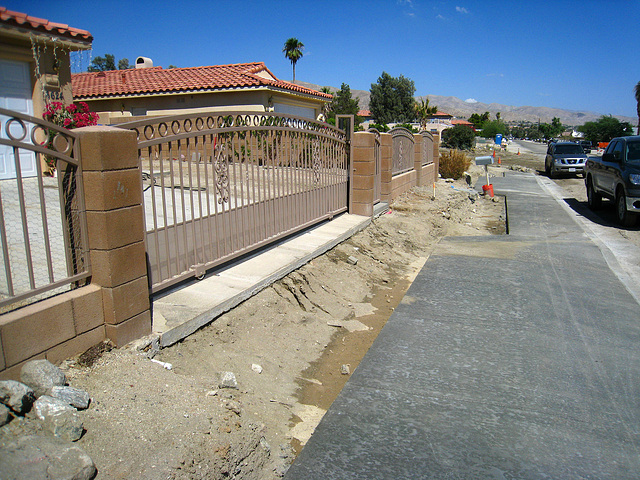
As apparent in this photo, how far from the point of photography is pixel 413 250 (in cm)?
963

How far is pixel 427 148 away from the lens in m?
18.0

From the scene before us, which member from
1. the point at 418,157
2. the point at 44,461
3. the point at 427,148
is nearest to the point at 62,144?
the point at 44,461

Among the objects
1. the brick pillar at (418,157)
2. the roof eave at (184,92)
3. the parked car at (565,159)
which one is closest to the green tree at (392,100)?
the parked car at (565,159)

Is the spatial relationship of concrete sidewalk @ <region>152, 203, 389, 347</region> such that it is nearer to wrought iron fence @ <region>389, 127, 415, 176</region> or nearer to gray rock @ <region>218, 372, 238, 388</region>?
gray rock @ <region>218, 372, 238, 388</region>

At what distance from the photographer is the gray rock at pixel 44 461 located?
2387mm

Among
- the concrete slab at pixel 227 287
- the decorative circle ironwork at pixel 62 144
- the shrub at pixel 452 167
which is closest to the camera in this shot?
the decorative circle ironwork at pixel 62 144

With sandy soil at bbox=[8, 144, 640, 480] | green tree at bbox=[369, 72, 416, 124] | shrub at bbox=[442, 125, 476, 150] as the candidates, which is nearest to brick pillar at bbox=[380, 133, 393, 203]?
sandy soil at bbox=[8, 144, 640, 480]

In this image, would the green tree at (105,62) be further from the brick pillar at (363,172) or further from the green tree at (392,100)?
the brick pillar at (363,172)

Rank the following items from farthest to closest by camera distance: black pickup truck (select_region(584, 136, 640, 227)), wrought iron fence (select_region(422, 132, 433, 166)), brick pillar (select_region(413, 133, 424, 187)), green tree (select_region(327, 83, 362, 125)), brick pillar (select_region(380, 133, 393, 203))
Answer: green tree (select_region(327, 83, 362, 125))
wrought iron fence (select_region(422, 132, 433, 166))
brick pillar (select_region(413, 133, 424, 187))
brick pillar (select_region(380, 133, 393, 203))
black pickup truck (select_region(584, 136, 640, 227))

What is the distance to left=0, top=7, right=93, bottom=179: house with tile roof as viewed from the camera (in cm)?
991

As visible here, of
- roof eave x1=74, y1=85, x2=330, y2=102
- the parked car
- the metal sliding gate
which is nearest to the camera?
the metal sliding gate

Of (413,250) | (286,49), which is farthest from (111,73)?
(286,49)

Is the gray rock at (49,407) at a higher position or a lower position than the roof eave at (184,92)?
lower

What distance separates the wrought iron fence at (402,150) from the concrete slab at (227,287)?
5943 mm
